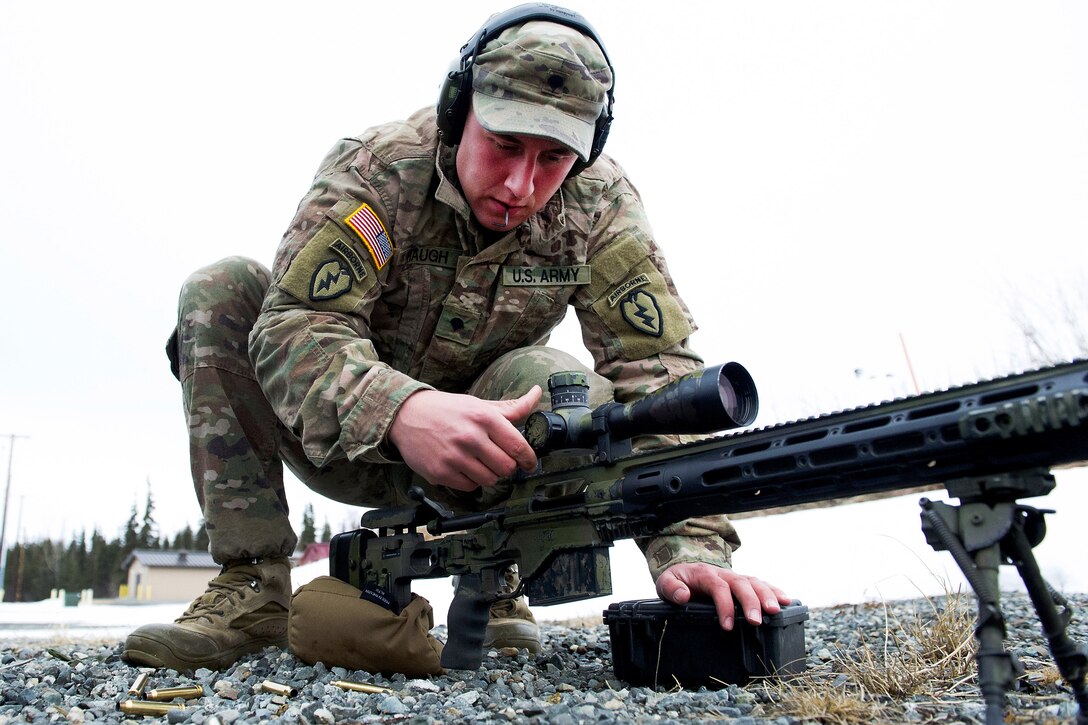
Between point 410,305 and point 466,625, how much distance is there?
4.73 ft

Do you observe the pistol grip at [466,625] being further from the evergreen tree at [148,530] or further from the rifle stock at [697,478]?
the evergreen tree at [148,530]

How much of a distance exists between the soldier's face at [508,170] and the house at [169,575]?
4718 cm

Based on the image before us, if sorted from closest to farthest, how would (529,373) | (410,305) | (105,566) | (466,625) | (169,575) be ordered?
Result: (466,625) < (529,373) < (410,305) < (169,575) < (105,566)

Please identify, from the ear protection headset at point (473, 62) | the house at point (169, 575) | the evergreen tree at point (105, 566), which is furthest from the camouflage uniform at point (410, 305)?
the evergreen tree at point (105, 566)

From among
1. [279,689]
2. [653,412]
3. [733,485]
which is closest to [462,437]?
[653,412]

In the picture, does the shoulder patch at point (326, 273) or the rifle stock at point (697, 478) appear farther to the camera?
the shoulder patch at point (326, 273)

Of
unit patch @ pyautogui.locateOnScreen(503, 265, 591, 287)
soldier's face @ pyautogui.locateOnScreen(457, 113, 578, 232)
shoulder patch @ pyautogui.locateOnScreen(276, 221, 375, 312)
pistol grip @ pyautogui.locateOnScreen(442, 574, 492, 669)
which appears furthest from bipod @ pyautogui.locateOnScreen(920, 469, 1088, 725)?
shoulder patch @ pyautogui.locateOnScreen(276, 221, 375, 312)

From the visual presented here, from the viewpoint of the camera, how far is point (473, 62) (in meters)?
3.21

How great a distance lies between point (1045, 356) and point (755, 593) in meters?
14.6

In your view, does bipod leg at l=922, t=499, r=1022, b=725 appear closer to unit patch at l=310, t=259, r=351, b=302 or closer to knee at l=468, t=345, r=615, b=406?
knee at l=468, t=345, r=615, b=406

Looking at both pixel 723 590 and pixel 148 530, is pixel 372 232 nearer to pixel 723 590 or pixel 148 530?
pixel 723 590

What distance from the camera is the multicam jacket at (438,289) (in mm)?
3090

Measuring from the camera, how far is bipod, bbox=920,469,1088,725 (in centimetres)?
168

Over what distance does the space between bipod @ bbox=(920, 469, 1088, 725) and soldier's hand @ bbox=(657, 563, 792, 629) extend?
2.92 feet
